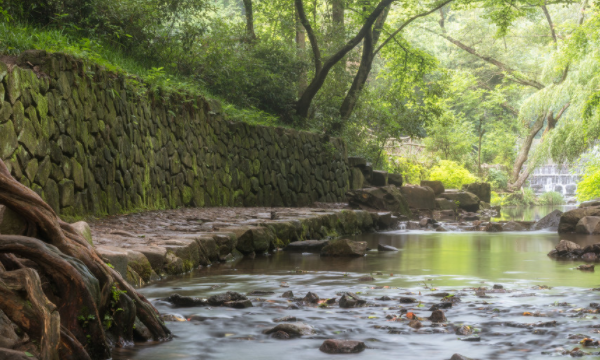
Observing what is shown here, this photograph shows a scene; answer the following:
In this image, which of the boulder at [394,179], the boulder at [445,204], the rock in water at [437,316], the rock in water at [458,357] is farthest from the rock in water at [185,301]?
the boulder at [445,204]

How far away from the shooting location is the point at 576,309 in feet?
12.9

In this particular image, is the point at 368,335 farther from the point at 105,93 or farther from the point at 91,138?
the point at 105,93

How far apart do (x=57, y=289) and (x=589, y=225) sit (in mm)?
10860

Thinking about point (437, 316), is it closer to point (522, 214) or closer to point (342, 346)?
point (342, 346)

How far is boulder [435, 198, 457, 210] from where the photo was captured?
1909 cm

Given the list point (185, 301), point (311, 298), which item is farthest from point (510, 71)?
point (185, 301)

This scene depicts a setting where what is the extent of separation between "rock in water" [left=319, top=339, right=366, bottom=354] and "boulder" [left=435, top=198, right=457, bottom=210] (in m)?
16.4

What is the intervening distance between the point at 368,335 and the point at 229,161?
9.48 m

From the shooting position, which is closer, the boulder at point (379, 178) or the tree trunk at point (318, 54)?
the tree trunk at point (318, 54)

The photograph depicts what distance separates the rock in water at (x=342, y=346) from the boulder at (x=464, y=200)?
701 inches

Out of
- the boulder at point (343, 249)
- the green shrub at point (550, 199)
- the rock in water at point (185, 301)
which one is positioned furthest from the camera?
the green shrub at point (550, 199)

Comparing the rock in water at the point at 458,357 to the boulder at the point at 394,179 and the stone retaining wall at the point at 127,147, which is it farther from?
the boulder at the point at 394,179

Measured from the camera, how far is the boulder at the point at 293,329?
3367 mm

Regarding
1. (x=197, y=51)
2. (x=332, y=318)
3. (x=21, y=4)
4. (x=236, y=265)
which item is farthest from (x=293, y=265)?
(x=197, y=51)
